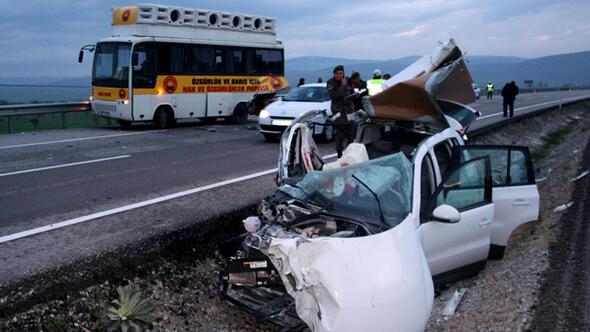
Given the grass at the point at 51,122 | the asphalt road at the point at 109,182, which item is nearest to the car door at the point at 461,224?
the asphalt road at the point at 109,182

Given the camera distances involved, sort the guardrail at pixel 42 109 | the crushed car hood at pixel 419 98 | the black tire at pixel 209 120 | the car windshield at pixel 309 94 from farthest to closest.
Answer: the black tire at pixel 209 120 → the guardrail at pixel 42 109 → the car windshield at pixel 309 94 → the crushed car hood at pixel 419 98

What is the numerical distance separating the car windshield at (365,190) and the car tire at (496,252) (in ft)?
6.14

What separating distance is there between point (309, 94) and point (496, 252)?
10.3m

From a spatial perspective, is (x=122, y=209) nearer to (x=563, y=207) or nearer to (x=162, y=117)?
(x=563, y=207)

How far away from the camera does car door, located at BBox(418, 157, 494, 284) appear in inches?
207

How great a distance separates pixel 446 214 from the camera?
4.97 metres

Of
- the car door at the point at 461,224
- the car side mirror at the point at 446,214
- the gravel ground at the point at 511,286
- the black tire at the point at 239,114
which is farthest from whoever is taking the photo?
the black tire at the point at 239,114

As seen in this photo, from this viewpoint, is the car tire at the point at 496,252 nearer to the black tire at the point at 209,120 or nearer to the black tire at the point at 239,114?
the black tire at the point at 239,114

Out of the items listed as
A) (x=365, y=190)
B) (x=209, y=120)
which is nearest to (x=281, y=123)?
(x=209, y=120)

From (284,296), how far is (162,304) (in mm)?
1478

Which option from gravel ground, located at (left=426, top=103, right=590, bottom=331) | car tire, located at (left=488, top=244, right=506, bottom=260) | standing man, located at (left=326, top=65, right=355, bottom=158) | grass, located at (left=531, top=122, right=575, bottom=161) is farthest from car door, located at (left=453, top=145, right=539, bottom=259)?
grass, located at (left=531, top=122, right=575, bottom=161)

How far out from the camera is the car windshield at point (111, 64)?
17.6 meters

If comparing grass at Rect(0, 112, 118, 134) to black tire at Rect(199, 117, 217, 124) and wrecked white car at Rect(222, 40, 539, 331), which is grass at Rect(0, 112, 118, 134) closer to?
black tire at Rect(199, 117, 217, 124)

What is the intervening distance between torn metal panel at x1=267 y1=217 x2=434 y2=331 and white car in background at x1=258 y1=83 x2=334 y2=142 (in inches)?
401
